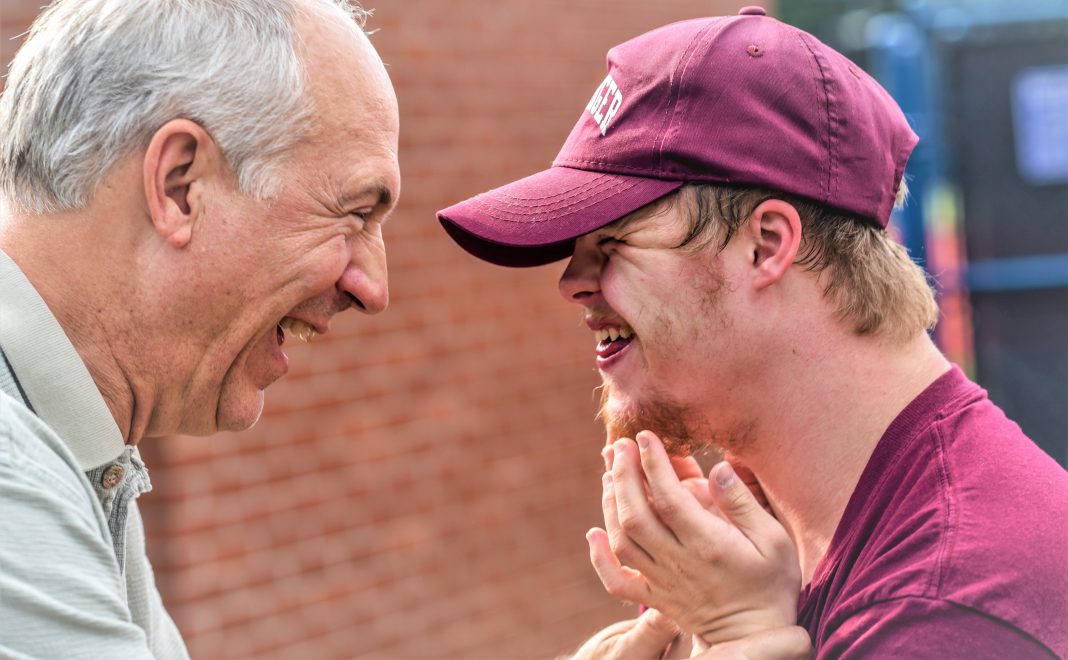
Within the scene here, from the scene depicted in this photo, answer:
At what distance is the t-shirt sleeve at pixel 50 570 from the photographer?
1.72m

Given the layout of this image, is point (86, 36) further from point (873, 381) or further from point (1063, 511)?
point (1063, 511)

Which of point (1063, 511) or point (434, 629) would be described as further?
point (434, 629)

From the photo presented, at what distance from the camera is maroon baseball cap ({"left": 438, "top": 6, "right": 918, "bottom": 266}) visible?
224cm

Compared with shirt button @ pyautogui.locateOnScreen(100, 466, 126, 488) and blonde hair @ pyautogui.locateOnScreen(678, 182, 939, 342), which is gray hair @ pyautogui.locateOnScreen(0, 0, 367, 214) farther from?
blonde hair @ pyautogui.locateOnScreen(678, 182, 939, 342)

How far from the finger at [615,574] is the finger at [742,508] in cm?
24

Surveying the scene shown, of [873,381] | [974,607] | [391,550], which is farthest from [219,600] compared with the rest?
[974,607]

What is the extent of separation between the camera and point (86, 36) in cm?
214

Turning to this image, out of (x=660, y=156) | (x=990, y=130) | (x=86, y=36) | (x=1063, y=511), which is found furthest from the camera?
(x=990, y=130)

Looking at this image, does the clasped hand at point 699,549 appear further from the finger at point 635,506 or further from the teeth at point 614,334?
the teeth at point 614,334

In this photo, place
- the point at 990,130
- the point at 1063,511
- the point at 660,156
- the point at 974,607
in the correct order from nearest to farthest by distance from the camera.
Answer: the point at 974,607
the point at 1063,511
the point at 660,156
the point at 990,130

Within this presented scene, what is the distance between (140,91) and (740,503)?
4.13ft

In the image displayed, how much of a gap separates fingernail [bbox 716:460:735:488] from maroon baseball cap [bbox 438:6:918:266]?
49 cm

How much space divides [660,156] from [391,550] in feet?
11.0

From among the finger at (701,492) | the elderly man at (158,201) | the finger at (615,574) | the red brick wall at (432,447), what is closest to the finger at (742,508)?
the finger at (701,492)
